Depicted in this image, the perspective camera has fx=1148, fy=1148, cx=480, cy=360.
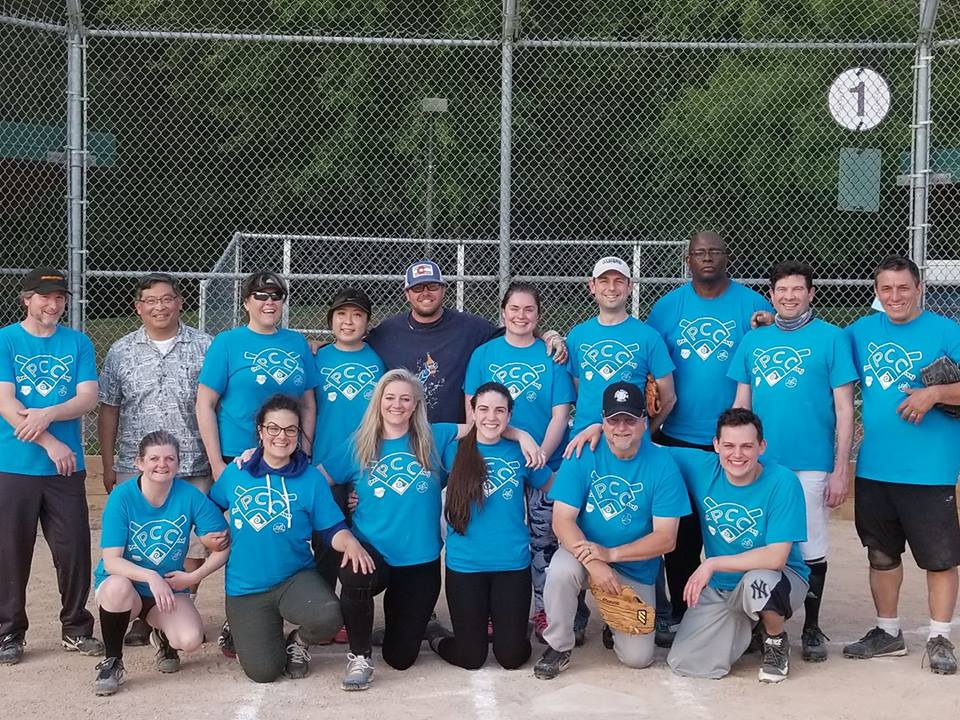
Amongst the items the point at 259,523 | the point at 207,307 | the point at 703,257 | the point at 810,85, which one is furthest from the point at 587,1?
the point at 259,523

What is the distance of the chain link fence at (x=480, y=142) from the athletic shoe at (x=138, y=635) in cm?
682

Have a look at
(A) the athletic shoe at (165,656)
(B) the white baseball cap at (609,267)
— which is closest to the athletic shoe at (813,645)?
(B) the white baseball cap at (609,267)

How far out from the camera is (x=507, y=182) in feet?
24.6

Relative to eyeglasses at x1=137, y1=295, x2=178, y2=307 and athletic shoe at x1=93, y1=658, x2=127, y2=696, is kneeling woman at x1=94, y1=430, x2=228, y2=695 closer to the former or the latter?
athletic shoe at x1=93, y1=658, x2=127, y2=696

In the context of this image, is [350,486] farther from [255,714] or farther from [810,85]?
[810,85]

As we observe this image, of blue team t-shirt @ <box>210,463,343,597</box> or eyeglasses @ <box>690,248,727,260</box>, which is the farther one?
eyeglasses @ <box>690,248,727,260</box>

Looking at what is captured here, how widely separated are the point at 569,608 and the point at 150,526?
71.9 inches

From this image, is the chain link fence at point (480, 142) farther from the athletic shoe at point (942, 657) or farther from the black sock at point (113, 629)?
the black sock at point (113, 629)

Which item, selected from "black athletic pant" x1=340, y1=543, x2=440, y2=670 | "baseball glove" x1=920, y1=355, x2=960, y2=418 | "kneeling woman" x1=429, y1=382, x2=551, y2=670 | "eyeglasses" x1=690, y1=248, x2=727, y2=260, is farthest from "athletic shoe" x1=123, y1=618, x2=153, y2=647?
"baseball glove" x1=920, y1=355, x2=960, y2=418

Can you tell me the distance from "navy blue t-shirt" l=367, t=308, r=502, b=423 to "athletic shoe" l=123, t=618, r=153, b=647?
5.46 feet

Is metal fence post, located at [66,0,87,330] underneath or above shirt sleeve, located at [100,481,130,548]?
above

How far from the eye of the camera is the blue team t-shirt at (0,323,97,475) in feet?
16.8

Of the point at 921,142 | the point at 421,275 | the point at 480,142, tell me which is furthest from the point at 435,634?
the point at 480,142

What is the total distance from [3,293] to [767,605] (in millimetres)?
7961
